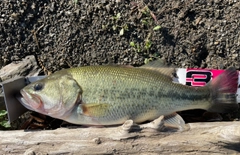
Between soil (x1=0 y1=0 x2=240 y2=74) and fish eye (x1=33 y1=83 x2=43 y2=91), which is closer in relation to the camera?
fish eye (x1=33 y1=83 x2=43 y2=91)

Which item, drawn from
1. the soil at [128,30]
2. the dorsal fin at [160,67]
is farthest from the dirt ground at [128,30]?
the dorsal fin at [160,67]

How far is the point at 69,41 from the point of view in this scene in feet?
12.1

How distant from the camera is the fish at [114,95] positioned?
313 centimetres

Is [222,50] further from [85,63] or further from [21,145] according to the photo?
[21,145]

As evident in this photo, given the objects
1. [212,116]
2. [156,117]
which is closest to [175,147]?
[156,117]

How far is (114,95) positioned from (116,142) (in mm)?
405

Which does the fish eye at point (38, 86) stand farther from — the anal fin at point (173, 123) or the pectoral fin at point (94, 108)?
the anal fin at point (173, 123)

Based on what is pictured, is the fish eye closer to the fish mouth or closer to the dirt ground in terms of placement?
the fish mouth

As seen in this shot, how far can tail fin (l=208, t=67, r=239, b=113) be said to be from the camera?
326 centimetres

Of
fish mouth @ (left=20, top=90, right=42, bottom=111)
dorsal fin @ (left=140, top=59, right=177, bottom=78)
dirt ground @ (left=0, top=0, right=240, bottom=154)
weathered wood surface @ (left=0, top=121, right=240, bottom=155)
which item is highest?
dirt ground @ (left=0, top=0, right=240, bottom=154)

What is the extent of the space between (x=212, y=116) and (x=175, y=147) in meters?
0.61

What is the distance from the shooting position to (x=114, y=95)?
123 inches

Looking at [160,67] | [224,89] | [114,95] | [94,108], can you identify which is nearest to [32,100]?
[94,108]

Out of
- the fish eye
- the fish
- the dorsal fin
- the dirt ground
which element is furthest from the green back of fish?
the dirt ground
